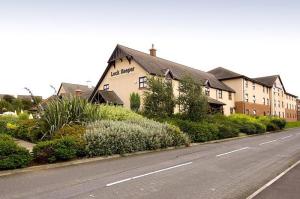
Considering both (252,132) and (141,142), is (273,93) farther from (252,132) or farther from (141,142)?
(141,142)

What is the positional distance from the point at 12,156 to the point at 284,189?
8897 mm

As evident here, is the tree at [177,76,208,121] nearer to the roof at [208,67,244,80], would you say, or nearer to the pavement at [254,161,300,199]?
the pavement at [254,161,300,199]

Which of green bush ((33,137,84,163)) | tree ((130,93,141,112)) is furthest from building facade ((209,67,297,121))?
green bush ((33,137,84,163))

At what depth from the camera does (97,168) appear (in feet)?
39.6

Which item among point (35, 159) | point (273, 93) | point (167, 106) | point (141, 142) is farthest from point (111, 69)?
point (273, 93)

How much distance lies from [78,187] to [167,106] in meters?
20.1

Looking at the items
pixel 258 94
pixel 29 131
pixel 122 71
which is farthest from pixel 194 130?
pixel 258 94

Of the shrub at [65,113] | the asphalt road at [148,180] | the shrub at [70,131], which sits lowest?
the asphalt road at [148,180]

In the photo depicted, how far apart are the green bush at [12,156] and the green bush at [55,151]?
82 centimetres

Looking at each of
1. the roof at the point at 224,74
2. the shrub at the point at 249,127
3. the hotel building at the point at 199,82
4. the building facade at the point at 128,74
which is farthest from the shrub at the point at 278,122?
the roof at the point at 224,74

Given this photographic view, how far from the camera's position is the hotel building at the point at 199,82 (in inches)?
1531

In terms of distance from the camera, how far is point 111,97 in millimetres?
39938

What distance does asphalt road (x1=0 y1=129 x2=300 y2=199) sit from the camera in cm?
802

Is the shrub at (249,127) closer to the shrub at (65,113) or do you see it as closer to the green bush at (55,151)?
the shrub at (65,113)
